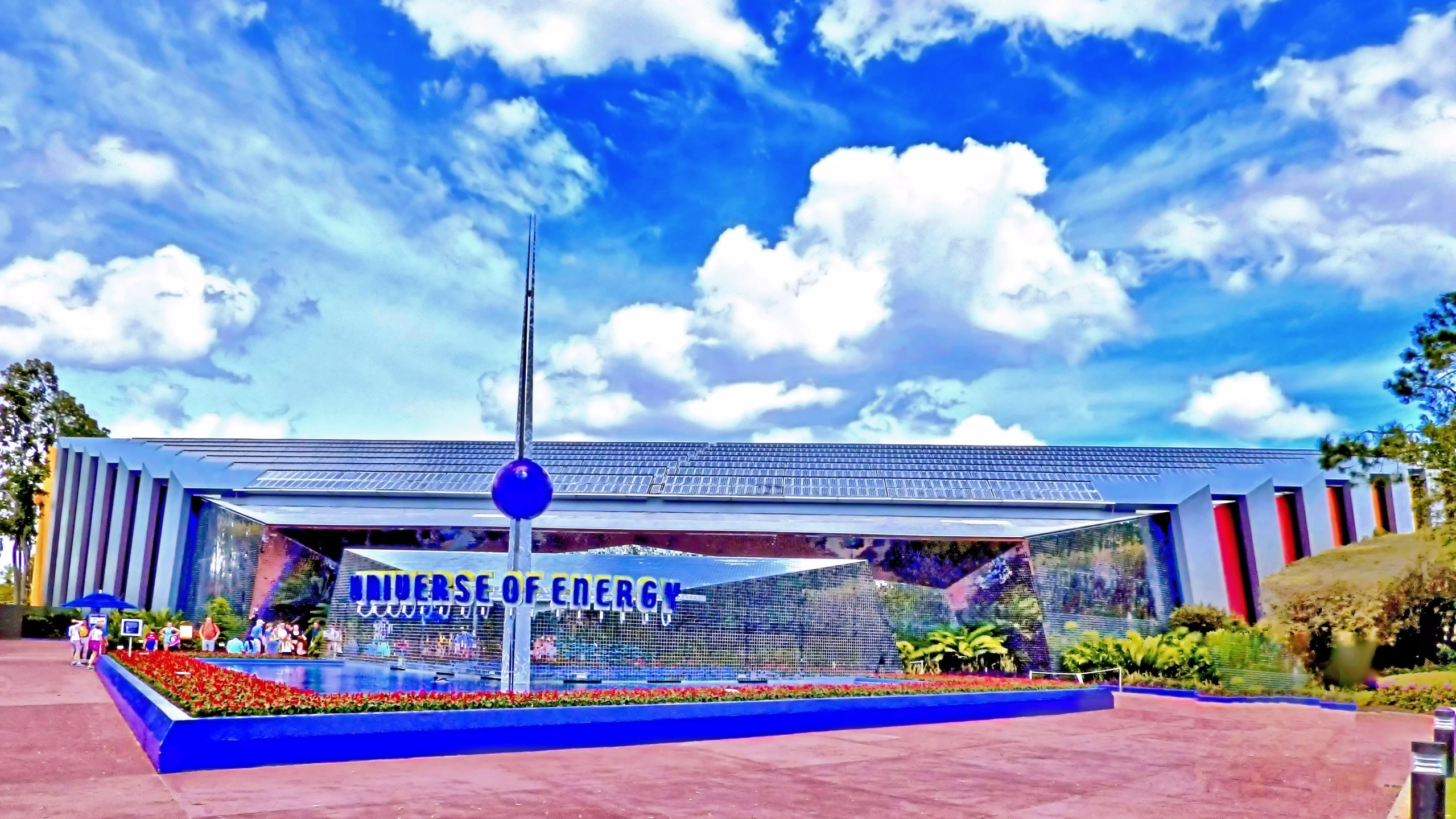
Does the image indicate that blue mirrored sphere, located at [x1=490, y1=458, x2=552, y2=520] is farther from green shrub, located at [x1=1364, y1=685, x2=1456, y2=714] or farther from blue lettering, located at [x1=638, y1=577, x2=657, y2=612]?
green shrub, located at [x1=1364, y1=685, x2=1456, y2=714]

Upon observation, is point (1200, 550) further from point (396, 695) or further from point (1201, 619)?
point (396, 695)

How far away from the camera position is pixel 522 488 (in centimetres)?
1831

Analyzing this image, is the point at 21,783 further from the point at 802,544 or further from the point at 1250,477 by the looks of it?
the point at 1250,477

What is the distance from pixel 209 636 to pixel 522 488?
1641 centimetres

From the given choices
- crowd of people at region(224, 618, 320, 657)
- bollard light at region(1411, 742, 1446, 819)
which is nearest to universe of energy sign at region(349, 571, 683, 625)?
crowd of people at region(224, 618, 320, 657)

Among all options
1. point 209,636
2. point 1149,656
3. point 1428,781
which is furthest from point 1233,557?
point 209,636

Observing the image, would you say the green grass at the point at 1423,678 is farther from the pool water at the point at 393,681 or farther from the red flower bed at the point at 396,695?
the pool water at the point at 393,681


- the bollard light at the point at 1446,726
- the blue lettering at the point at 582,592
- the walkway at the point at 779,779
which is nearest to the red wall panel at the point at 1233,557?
the walkway at the point at 779,779

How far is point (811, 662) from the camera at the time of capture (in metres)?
23.7

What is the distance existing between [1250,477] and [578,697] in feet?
77.3

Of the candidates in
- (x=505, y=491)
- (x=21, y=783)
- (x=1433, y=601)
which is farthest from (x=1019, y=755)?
(x=1433, y=601)

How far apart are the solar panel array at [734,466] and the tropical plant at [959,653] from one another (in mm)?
7673

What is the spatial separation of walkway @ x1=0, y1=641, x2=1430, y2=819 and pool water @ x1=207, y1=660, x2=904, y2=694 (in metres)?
3.97

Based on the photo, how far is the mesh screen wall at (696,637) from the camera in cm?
2225
